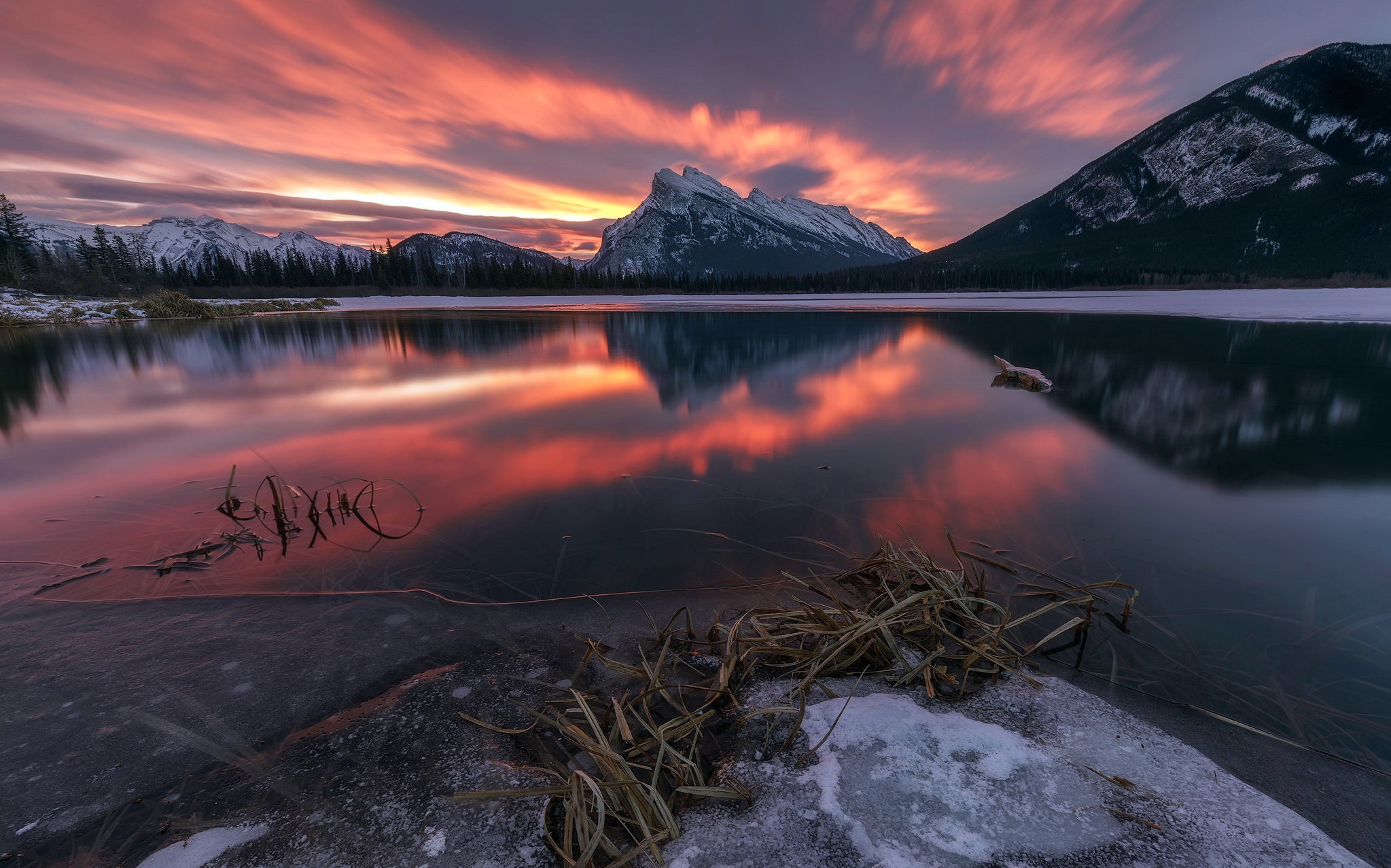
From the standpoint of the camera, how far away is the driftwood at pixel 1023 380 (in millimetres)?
11891

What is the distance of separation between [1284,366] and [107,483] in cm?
2583

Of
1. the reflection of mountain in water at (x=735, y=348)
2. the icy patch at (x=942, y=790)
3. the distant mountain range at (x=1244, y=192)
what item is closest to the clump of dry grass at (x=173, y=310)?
the reflection of mountain in water at (x=735, y=348)

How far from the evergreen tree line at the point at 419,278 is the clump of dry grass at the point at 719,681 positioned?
8714 centimetres

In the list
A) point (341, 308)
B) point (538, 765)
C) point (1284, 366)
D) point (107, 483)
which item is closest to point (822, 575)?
point (538, 765)

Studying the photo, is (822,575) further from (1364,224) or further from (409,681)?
(1364,224)

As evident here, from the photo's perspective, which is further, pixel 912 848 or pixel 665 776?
pixel 665 776

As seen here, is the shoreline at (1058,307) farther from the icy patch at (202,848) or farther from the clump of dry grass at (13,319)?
the icy patch at (202,848)

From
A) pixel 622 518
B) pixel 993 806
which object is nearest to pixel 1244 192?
pixel 622 518

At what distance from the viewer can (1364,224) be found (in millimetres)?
119375

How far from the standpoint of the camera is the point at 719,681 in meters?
2.75

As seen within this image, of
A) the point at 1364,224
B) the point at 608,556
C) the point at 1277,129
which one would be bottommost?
the point at 608,556

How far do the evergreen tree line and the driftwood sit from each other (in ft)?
270

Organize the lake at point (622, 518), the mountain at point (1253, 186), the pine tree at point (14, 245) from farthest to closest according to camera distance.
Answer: the mountain at point (1253, 186) < the pine tree at point (14, 245) < the lake at point (622, 518)

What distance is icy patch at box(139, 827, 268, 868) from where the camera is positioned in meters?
1.87
